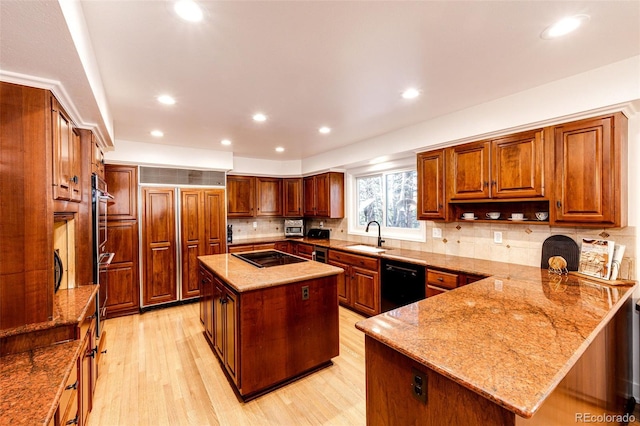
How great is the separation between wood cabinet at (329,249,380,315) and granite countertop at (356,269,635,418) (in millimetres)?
1659

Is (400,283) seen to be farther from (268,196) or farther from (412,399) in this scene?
(268,196)

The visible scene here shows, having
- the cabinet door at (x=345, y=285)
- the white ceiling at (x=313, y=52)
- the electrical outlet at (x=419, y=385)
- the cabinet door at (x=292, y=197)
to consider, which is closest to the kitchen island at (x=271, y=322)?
the electrical outlet at (x=419, y=385)

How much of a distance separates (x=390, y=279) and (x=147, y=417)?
2590 mm

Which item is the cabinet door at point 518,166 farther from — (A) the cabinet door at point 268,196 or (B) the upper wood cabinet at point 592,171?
(A) the cabinet door at point 268,196

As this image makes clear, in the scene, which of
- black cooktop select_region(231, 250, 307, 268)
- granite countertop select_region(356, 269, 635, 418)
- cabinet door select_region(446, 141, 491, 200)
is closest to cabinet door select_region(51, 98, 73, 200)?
black cooktop select_region(231, 250, 307, 268)

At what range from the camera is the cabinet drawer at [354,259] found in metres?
3.56

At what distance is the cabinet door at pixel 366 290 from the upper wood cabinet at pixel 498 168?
142 centimetres

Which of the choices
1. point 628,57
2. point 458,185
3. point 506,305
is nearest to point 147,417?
point 506,305

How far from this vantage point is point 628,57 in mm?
1885

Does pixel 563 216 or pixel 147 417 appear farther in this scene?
pixel 563 216

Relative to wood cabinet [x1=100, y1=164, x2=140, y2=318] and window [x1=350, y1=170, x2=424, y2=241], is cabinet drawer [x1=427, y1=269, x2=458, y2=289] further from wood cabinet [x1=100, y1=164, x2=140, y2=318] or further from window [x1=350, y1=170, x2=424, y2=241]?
wood cabinet [x1=100, y1=164, x2=140, y2=318]

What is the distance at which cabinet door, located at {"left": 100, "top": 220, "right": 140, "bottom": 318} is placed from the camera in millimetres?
3787

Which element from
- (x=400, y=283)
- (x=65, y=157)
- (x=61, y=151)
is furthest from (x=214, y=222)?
(x=400, y=283)

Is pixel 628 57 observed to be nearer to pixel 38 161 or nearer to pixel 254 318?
pixel 254 318
